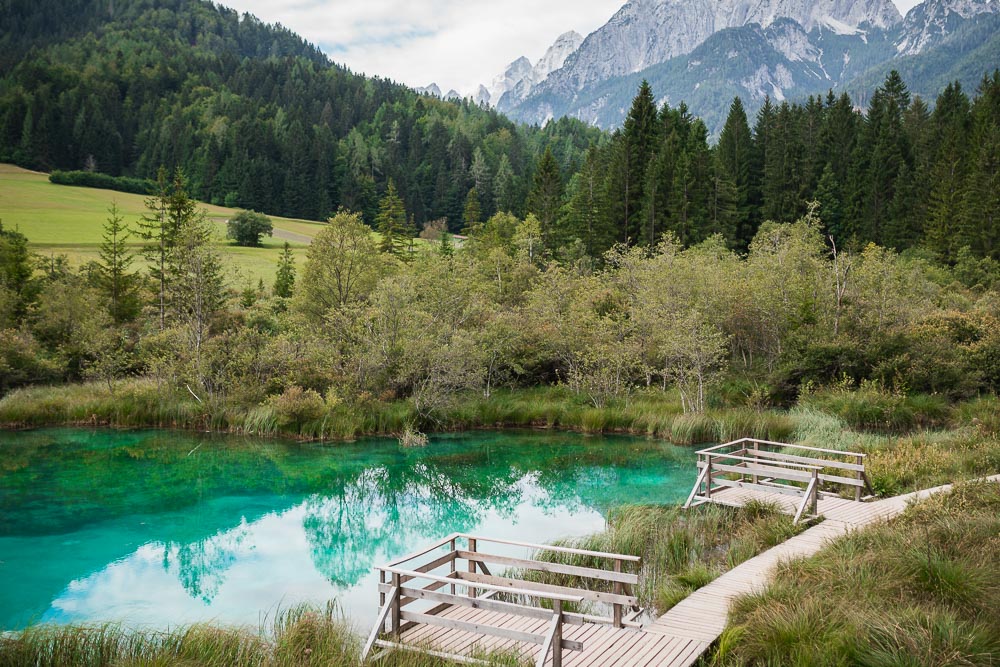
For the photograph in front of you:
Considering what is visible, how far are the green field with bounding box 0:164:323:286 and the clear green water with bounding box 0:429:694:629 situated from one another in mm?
21299

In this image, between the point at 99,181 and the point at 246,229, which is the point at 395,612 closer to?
the point at 246,229

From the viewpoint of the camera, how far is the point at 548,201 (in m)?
61.8

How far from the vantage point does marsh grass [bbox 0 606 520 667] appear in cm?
786

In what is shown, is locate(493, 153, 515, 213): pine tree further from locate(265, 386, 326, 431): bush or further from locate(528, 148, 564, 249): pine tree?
locate(265, 386, 326, 431): bush

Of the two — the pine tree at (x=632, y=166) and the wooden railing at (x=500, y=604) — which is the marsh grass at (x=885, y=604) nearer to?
the wooden railing at (x=500, y=604)

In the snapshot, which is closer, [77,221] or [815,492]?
[815,492]

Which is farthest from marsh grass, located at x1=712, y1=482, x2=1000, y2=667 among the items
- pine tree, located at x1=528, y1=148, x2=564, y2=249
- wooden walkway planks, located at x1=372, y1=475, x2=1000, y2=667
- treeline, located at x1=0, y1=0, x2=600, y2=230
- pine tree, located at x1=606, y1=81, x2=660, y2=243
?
treeline, located at x1=0, y1=0, x2=600, y2=230

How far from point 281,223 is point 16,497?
75.9 meters

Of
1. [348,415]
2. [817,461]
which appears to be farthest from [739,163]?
[817,461]

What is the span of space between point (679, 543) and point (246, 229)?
217 ft

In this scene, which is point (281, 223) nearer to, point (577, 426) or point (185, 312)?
point (185, 312)

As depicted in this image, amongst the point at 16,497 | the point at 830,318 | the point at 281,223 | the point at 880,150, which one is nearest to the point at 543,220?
the point at 880,150

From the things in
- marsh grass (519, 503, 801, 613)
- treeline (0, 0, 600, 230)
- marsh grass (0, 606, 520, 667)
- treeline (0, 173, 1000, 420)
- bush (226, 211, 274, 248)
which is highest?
treeline (0, 0, 600, 230)

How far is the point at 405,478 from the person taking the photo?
70.6 feet
